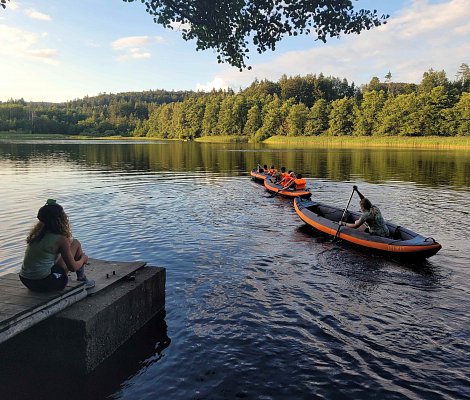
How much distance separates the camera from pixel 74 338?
6.59 metres

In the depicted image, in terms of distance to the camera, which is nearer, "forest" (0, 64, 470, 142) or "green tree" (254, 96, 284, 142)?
"forest" (0, 64, 470, 142)

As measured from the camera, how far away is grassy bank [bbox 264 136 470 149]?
271ft

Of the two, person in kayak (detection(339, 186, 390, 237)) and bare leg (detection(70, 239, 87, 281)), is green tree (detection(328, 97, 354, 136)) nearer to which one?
person in kayak (detection(339, 186, 390, 237))

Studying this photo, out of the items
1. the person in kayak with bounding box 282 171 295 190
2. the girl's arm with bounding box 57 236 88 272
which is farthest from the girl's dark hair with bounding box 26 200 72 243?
the person in kayak with bounding box 282 171 295 190

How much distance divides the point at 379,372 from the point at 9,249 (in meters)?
13.6

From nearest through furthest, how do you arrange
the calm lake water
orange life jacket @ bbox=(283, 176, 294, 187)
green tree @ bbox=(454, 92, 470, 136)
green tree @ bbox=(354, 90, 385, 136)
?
the calm lake water < orange life jacket @ bbox=(283, 176, 294, 187) < green tree @ bbox=(454, 92, 470, 136) < green tree @ bbox=(354, 90, 385, 136)

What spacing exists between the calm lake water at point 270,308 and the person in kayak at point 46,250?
165 cm

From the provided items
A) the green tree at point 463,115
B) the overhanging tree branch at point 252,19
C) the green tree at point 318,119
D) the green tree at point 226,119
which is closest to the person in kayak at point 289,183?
the overhanging tree branch at point 252,19

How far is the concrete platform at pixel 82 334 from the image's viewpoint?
659 centimetres

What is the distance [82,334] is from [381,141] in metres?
102

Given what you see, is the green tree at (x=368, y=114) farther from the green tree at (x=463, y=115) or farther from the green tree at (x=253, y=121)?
the green tree at (x=253, y=121)

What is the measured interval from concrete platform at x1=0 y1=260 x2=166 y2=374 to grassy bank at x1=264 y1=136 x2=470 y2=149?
8917 cm

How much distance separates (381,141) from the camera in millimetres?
98375

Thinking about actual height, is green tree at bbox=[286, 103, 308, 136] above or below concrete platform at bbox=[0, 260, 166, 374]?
above
